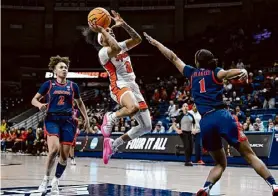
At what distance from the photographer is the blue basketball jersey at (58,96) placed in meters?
7.50

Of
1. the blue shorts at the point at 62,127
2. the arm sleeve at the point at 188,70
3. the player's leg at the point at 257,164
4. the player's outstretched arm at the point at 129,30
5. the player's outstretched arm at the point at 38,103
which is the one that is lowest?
the player's leg at the point at 257,164

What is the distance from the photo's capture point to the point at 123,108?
691 centimetres

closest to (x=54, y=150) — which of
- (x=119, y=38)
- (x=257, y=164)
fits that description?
(x=257, y=164)

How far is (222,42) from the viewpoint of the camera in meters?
29.9

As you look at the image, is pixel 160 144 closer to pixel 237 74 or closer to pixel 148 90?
pixel 237 74

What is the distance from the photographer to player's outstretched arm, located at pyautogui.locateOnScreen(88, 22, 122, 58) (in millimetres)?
6730

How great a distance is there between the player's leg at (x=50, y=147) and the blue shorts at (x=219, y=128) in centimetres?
234

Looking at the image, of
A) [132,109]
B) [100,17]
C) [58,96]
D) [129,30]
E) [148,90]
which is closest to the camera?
[100,17]

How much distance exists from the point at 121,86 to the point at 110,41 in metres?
0.72

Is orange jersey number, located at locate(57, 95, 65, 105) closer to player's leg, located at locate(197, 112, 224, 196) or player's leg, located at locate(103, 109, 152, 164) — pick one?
player's leg, located at locate(103, 109, 152, 164)

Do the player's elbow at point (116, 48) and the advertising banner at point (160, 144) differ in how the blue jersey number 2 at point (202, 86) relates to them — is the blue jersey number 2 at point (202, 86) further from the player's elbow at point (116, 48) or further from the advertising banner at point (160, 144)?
the advertising banner at point (160, 144)

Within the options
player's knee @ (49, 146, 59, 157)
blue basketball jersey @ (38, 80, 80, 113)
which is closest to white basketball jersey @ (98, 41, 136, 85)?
blue basketball jersey @ (38, 80, 80, 113)

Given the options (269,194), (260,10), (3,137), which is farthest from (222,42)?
(269,194)

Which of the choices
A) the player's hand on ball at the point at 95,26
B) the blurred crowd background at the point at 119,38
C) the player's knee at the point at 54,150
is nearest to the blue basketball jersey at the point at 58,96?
the player's knee at the point at 54,150
